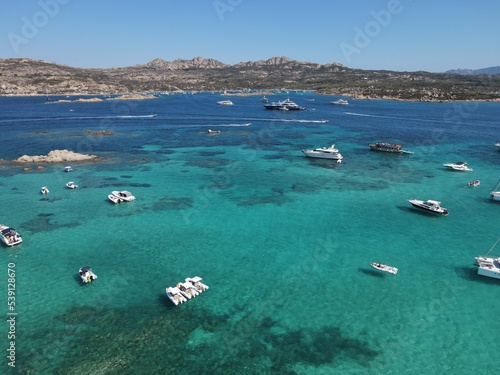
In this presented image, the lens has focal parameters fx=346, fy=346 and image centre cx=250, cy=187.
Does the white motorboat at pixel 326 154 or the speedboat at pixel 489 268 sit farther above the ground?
the white motorboat at pixel 326 154

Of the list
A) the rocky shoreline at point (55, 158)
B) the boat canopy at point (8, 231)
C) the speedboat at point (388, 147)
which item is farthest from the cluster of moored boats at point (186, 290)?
the speedboat at point (388, 147)

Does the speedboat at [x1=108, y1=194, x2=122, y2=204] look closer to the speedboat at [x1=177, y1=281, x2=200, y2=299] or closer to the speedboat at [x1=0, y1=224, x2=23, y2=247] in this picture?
the speedboat at [x1=0, y1=224, x2=23, y2=247]

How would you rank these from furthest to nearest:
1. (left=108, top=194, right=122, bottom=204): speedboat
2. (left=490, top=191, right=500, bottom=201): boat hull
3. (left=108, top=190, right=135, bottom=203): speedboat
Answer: (left=490, top=191, right=500, bottom=201): boat hull, (left=108, top=190, right=135, bottom=203): speedboat, (left=108, top=194, right=122, bottom=204): speedboat

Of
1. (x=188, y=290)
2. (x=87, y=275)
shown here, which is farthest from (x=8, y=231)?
(x=188, y=290)

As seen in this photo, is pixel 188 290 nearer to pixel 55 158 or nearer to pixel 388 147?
pixel 55 158

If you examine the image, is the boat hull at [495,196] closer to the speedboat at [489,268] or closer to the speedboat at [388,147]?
the speedboat at [489,268]

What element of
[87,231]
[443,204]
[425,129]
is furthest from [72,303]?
[425,129]

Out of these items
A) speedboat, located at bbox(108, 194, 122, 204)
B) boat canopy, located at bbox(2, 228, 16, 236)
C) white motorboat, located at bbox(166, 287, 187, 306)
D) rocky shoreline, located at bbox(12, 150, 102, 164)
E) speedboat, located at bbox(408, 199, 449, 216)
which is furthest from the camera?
rocky shoreline, located at bbox(12, 150, 102, 164)

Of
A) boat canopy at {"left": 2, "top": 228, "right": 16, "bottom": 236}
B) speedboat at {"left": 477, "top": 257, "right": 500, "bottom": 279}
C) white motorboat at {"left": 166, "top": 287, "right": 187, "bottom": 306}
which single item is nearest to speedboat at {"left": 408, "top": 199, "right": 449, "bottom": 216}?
speedboat at {"left": 477, "top": 257, "right": 500, "bottom": 279}
